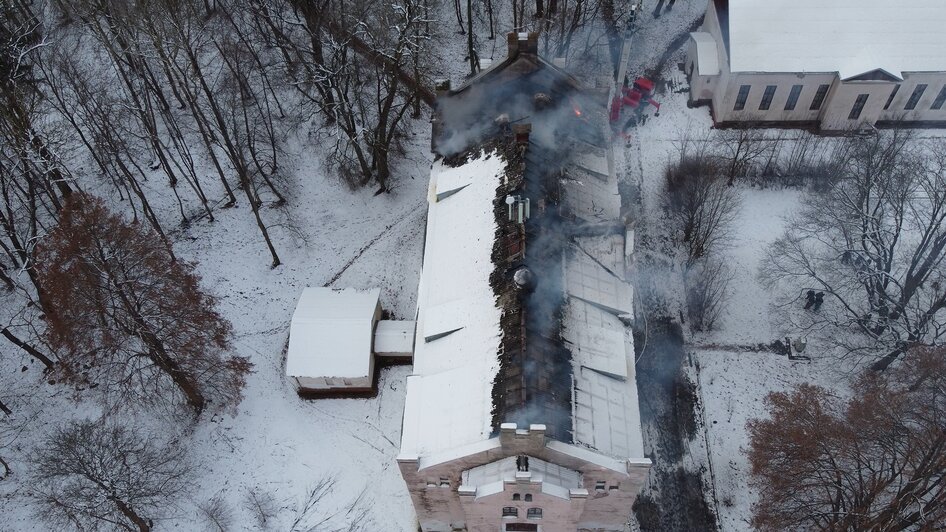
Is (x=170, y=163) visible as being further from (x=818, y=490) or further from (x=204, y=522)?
(x=818, y=490)

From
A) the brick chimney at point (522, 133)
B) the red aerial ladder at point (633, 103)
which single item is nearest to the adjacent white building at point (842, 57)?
the red aerial ladder at point (633, 103)

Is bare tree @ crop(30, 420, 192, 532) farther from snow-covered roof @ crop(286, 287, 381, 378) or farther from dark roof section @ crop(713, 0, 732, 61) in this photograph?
dark roof section @ crop(713, 0, 732, 61)

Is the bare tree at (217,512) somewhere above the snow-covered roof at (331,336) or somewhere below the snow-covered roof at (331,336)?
below

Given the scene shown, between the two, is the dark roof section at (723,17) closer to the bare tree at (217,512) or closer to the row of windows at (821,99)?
the row of windows at (821,99)

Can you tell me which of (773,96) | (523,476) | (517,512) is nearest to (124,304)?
(523,476)

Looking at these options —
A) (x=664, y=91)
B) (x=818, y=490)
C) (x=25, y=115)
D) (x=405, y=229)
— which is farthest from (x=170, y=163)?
(x=818, y=490)

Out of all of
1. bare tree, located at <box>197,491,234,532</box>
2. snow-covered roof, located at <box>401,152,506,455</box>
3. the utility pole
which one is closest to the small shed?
snow-covered roof, located at <box>401,152,506,455</box>

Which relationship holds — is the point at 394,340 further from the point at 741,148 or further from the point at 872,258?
the point at 741,148
